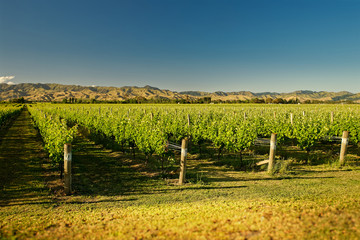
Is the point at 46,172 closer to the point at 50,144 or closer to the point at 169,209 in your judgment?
the point at 50,144

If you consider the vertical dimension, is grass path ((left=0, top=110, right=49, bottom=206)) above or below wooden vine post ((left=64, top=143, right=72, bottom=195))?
below

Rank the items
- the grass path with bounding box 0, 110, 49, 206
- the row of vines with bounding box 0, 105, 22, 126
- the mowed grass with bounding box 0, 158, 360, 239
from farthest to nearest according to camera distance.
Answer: the row of vines with bounding box 0, 105, 22, 126 → the grass path with bounding box 0, 110, 49, 206 → the mowed grass with bounding box 0, 158, 360, 239

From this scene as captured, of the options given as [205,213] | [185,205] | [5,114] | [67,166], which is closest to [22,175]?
[67,166]

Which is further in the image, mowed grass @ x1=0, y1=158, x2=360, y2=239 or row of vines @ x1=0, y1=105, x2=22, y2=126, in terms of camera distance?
row of vines @ x1=0, y1=105, x2=22, y2=126

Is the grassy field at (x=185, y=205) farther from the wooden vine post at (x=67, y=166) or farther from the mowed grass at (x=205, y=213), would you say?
the wooden vine post at (x=67, y=166)

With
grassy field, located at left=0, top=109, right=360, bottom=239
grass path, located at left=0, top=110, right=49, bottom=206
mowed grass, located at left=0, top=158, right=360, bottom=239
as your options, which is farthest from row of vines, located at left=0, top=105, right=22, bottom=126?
mowed grass, located at left=0, top=158, right=360, bottom=239

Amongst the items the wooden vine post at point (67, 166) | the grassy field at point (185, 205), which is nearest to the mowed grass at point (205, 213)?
the grassy field at point (185, 205)

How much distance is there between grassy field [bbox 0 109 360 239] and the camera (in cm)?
379

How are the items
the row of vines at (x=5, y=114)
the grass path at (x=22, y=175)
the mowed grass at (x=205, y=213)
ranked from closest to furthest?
the mowed grass at (x=205, y=213) < the grass path at (x=22, y=175) < the row of vines at (x=5, y=114)

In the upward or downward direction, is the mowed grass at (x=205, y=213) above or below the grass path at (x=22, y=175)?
above

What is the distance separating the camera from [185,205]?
5367 mm

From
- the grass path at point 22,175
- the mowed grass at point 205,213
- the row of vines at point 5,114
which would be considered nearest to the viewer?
the mowed grass at point 205,213

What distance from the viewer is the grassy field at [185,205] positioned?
379 centimetres

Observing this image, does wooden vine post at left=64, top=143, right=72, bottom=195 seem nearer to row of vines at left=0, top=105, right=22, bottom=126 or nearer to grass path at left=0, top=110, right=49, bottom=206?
grass path at left=0, top=110, right=49, bottom=206
